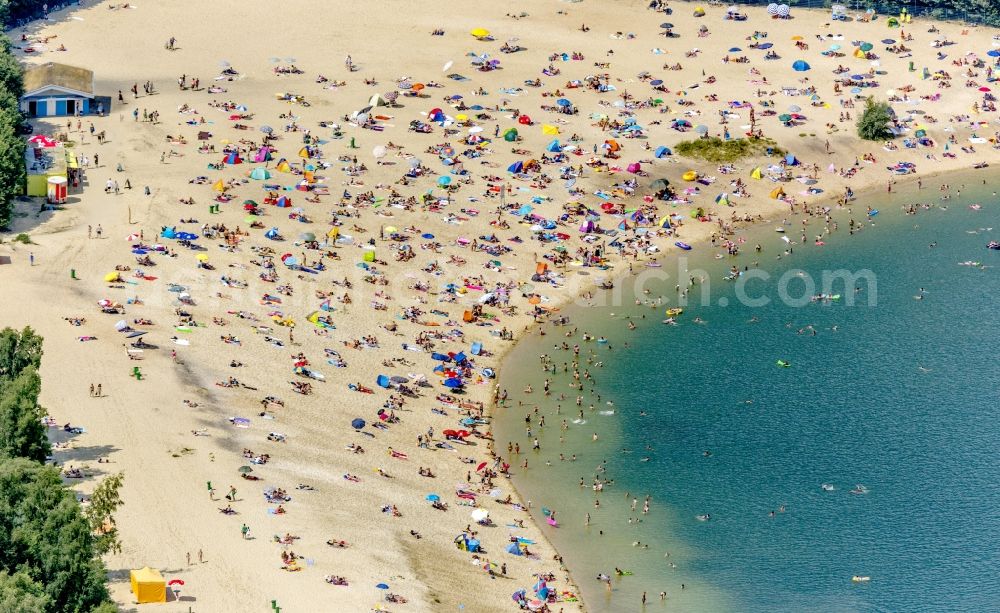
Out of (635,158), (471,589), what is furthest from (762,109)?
(471,589)

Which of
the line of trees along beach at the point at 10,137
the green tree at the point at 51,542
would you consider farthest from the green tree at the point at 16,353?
the line of trees along beach at the point at 10,137

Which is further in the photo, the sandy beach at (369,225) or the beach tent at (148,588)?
the sandy beach at (369,225)

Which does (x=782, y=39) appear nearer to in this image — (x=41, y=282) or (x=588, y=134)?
(x=588, y=134)

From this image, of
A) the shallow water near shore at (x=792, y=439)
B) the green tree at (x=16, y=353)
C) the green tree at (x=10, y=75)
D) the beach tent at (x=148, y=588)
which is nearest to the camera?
the beach tent at (x=148, y=588)

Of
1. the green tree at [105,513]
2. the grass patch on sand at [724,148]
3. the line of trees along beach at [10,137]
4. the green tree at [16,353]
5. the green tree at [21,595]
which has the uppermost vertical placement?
the grass patch on sand at [724,148]

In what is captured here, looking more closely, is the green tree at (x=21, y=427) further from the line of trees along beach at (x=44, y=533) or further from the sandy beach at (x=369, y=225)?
the sandy beach at (x=369, y=225)

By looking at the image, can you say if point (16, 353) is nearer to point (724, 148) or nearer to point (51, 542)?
point (51, 542)

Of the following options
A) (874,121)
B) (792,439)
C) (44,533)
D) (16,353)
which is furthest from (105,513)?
(874,121)
